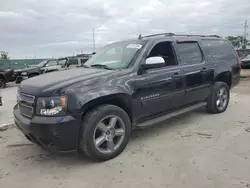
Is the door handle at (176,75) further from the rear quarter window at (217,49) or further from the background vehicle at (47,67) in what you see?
the background vehicle at (47,67)

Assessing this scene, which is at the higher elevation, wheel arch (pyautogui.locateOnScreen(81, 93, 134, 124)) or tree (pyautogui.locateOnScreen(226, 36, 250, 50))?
tree (pyautogui.locateOnScreen(226, 36, 250, 50))

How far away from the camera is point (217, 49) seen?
5.64 m

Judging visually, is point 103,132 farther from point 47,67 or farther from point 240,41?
point 240,41

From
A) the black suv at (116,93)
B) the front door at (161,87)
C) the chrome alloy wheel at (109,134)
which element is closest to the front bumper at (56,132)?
the black suv at (116,93)

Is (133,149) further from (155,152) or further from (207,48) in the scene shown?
(207,48)

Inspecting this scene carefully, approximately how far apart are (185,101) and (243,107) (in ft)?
8.70

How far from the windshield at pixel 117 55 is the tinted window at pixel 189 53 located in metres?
0.93

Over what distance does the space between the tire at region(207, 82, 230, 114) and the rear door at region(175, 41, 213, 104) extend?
0.26 meters

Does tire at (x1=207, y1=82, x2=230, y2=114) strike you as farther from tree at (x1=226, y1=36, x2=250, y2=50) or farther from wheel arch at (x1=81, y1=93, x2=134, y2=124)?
tree at (x1=226, y1=36, x2=250, y2=50)

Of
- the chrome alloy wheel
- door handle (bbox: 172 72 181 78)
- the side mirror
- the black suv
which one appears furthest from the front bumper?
door handle (bbox: 172 72 181 78)

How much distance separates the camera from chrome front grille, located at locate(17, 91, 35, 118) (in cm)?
318

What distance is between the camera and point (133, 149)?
3857mm

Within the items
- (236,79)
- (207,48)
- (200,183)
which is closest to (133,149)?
(200,183)

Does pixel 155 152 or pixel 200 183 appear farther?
pixel 155 152
